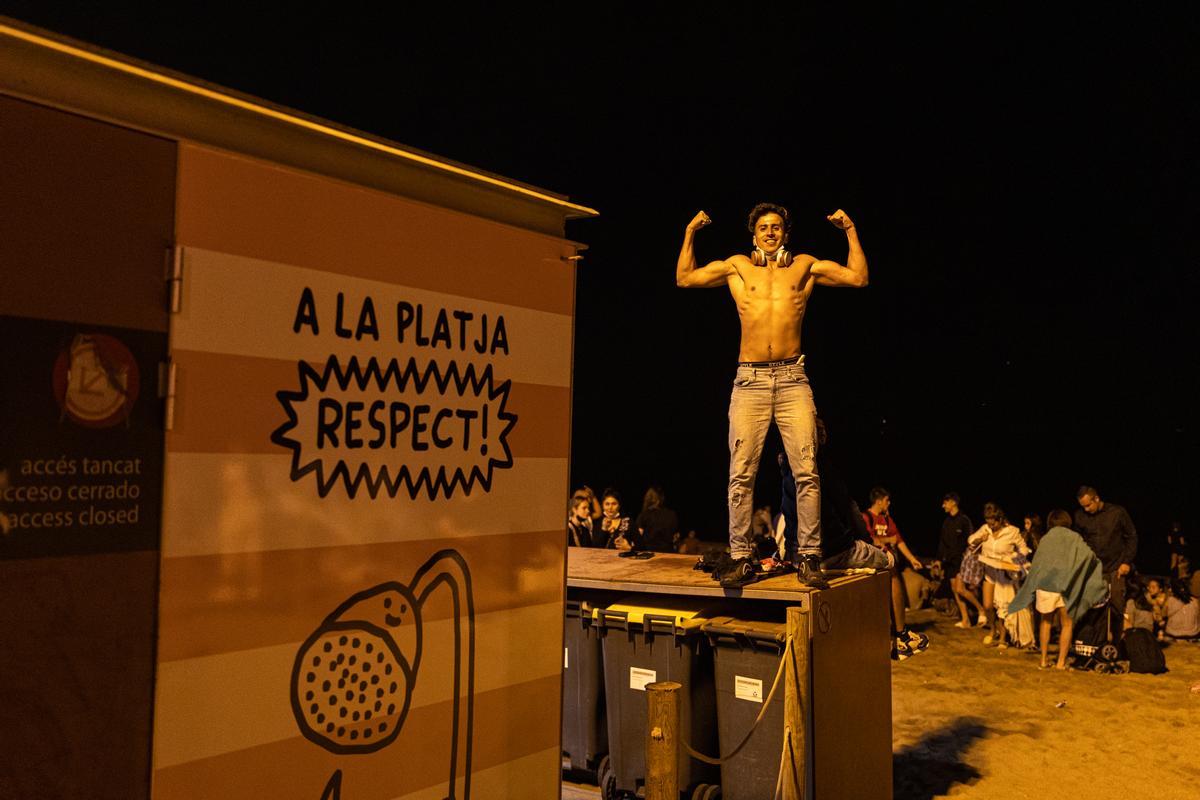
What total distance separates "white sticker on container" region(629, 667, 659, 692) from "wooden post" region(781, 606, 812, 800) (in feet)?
3.28

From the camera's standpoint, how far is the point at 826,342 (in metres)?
23.6

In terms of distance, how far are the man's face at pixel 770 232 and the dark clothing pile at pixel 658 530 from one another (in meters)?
4.61

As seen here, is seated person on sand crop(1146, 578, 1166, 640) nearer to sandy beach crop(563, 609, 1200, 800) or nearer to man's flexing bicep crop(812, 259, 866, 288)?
sandy beach crop(563, 609, 1200, 800)

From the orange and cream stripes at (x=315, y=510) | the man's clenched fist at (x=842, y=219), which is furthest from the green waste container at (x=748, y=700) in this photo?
the orange and cream stripes at (x=315, y=510)

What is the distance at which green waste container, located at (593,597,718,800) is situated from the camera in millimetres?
5973

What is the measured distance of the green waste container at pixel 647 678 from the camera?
5973 millimetres

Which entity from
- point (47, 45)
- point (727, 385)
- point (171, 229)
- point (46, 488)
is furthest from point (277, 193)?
point (727, 385)

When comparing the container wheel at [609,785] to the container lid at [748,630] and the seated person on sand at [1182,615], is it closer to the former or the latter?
the container lid at [748,630]

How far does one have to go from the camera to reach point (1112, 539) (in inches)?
444

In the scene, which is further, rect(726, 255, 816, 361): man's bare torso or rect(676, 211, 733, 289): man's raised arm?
rect(676, 211, 733, 289): man's raised arm

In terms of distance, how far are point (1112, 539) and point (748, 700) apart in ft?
24.4

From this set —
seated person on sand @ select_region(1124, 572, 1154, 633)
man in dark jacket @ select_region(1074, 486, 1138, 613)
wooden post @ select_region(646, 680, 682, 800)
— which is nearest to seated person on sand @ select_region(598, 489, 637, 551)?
man in dark jacket @ select_region(1074, 486, 1138, 613)

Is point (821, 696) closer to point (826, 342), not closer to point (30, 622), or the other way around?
point (30, 622)

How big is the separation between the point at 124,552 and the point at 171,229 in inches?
26.4
